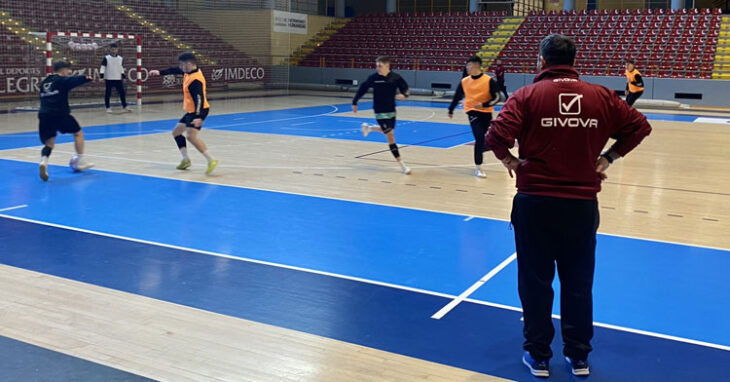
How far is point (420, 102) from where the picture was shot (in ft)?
90.3

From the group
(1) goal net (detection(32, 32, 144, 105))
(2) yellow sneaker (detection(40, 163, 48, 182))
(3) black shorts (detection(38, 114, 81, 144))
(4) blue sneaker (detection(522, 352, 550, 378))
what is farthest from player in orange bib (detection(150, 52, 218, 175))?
(1) goal net (detection(32, 32, 144, 105))

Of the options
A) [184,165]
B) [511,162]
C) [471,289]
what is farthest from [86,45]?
[511,162]

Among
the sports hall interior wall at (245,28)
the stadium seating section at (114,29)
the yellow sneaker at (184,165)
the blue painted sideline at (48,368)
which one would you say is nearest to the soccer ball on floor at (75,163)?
the yellow sneaker at (184,165)

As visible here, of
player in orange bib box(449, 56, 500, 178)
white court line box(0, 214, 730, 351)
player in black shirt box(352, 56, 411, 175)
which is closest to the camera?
white court line box(0, 214, 730, 351)

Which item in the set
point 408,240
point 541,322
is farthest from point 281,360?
point 408,240

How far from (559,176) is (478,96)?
7043mm

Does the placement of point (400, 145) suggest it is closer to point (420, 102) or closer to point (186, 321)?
point (186, 321)

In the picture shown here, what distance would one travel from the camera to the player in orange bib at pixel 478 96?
1072 centimetres

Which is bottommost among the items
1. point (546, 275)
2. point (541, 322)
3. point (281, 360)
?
point (281, 360)

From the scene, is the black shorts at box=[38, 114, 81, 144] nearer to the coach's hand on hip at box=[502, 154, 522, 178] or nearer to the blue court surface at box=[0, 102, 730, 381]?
the blue court surface at box=[0, 102, 730, 381]

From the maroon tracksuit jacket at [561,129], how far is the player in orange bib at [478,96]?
673 cm

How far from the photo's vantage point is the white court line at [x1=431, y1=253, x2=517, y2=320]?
200 inches

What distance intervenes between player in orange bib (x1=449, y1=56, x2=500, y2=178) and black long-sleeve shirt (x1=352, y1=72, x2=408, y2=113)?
0.86 m

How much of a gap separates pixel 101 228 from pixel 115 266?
1.48 meters
